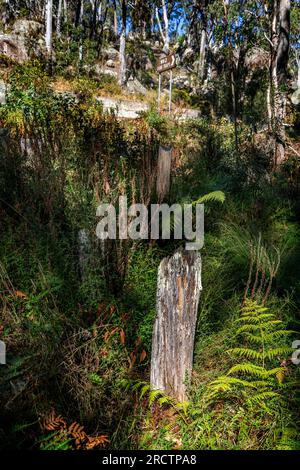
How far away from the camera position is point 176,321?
1.82 metres

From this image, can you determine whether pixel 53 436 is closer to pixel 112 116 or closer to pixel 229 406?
pixel 229 406

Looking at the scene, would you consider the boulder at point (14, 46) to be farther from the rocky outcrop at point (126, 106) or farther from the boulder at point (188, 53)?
the boulder at point (188, 53)

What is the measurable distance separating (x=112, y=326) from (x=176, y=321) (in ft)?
1.83

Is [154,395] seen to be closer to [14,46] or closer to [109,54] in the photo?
[14,46]

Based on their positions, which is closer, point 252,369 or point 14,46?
point 252,369

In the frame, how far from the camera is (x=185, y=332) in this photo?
1.82m

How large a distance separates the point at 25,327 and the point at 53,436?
28.4 inches

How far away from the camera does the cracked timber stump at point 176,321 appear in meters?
1.76

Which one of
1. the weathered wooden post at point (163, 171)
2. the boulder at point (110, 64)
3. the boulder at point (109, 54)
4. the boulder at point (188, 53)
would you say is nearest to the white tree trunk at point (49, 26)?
the boulder at point (110, 64)

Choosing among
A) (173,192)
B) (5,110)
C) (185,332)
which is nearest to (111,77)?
(5,110)

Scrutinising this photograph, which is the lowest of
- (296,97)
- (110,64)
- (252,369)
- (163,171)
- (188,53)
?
(252,369)

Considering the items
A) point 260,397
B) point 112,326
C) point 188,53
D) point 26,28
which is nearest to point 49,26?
point 26,28

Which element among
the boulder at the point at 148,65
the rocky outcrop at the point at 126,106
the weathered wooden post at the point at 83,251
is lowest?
the weathered wooden post at the point at 83,251

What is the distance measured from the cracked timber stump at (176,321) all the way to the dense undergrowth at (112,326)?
0.35 feet
